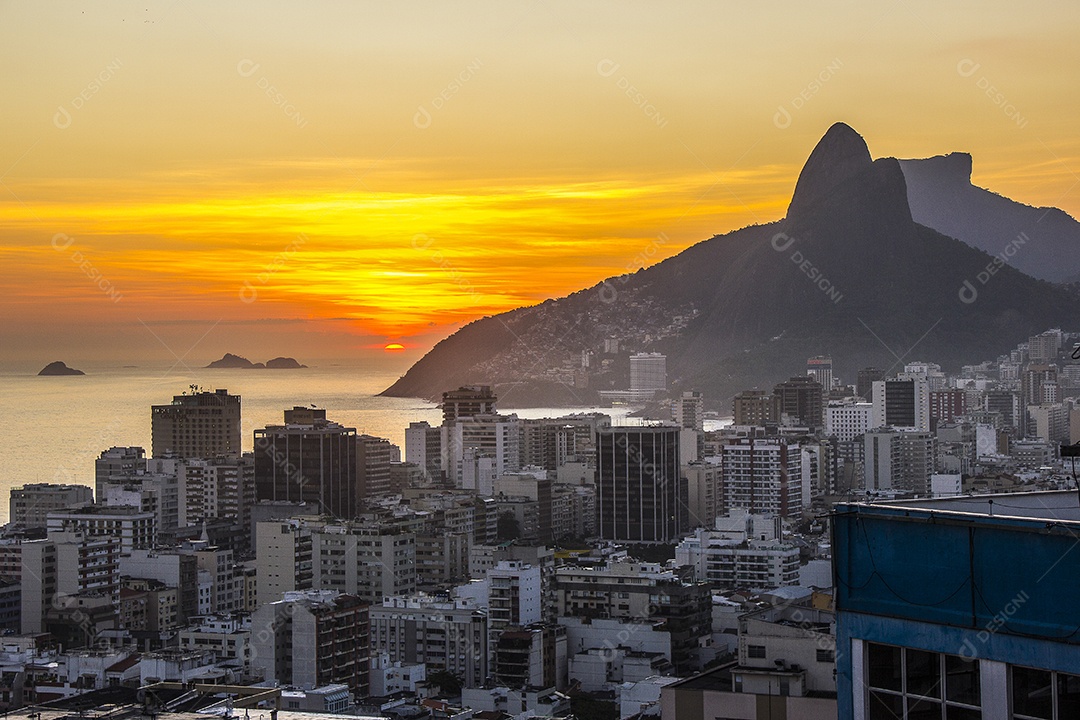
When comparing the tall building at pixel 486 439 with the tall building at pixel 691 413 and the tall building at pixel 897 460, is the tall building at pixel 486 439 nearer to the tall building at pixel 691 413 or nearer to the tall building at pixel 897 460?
→ the tall building at pixel 897 460

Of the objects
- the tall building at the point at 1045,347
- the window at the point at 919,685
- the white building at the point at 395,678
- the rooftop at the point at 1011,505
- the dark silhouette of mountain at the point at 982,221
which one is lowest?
the white building at the point at 395,678

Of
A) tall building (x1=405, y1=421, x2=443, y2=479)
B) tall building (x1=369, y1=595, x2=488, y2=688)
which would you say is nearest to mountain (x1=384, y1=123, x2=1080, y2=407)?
tall building (x1=405, y1=421, x2=443, y2=479)

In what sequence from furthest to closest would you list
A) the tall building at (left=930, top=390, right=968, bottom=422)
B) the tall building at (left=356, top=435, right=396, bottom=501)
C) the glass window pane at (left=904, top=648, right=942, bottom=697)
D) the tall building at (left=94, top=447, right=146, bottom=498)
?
1. the tall building at (left=930, top=390, right=968, bottom=422)
2. the tall building at (left=94, top=447, right=146, bottom=498)
3. the tall building at (left=356, top=435, right=396, bottom=501)
4. the glass window pane at (left=904, top=648, right=942, bottom=697)

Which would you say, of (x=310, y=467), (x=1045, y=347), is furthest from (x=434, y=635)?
(x=1045, y=347)

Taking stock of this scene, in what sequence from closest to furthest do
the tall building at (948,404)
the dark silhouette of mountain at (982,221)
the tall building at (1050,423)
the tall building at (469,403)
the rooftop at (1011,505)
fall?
the rooftop at (1011,505)
the tall building at (469,403)
the tall building at (1050,423)
the tall building at (948,404)
the dark silhouette of mountain at (982,221)

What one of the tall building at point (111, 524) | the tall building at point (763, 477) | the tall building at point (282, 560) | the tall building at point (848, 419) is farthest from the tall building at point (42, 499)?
the tall building at point (848, 419)

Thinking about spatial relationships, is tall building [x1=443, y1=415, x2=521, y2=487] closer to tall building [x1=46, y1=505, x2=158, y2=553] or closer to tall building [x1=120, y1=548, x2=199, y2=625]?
tall building [x1=46, y1=505, x2=158, y2=553]

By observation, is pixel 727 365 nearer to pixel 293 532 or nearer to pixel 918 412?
pixel 918 412
